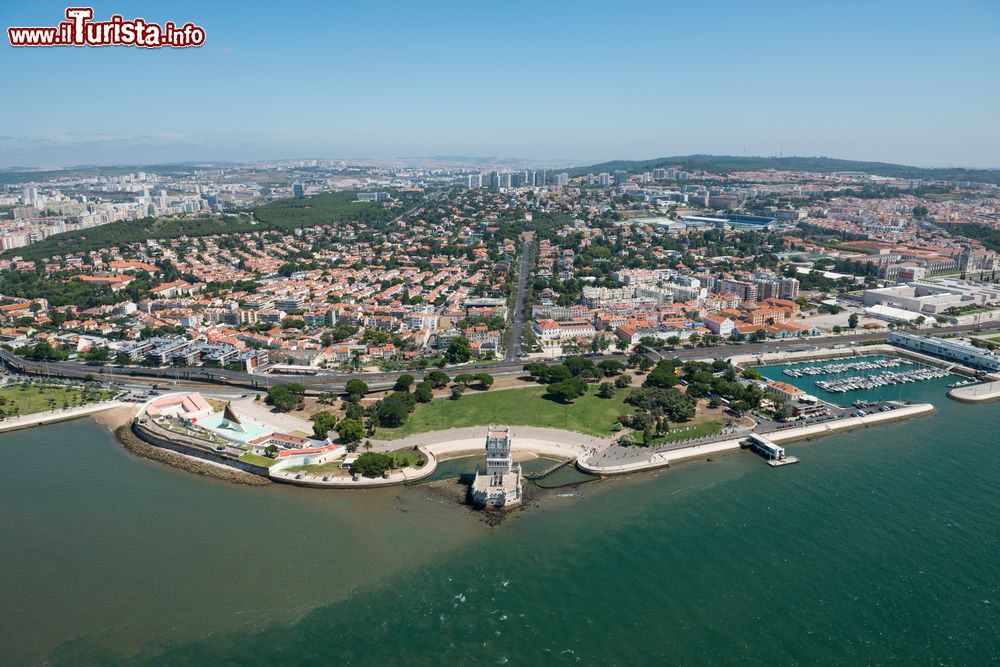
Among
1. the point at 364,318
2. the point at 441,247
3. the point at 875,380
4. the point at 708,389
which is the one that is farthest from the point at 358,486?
the point at 441,247

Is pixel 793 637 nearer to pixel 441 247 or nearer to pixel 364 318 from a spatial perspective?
pixel 364 318

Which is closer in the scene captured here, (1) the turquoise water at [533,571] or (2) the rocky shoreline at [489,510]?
(1) the turquoise water at [533,571]

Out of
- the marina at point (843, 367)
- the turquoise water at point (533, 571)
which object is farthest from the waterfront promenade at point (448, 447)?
the marina at point (843, 367)

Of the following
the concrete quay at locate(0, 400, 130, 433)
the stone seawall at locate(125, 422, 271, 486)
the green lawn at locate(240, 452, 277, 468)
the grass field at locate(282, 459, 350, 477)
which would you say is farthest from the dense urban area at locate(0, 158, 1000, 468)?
the concrete quay at locate(0, 400, 130, 433)

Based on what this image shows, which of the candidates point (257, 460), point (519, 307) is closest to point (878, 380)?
point (519, 307)

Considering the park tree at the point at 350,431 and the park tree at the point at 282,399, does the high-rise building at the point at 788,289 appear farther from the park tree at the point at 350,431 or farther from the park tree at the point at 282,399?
the park tree at the point at 282,399

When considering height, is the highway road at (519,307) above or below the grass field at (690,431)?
above
